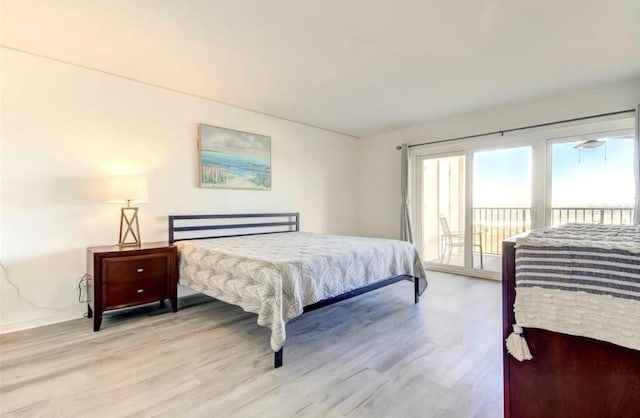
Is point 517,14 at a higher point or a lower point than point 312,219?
higher

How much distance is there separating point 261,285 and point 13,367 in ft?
5.79

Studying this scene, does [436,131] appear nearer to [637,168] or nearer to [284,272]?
[637,168]

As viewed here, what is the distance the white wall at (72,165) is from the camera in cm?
276

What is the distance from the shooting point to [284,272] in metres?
2.22

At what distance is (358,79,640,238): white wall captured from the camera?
3574mm

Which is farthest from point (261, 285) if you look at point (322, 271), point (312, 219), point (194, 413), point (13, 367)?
point (312, 219)

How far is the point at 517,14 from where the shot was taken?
2236 mm

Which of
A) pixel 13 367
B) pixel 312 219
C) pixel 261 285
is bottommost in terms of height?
pixel 13 367

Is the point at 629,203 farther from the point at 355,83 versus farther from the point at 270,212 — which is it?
the point at 270,212

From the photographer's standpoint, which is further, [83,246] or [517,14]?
[83,246]

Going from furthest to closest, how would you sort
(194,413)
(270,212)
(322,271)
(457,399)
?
(270,212), (322,271), (457,399), (194,413)

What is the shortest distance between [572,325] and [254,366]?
183 centimetres

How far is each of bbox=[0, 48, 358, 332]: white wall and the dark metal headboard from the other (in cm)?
11

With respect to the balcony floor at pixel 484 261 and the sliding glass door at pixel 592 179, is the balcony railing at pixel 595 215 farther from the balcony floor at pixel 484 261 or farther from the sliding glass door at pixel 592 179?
the balcony floor at pixel 484 261
